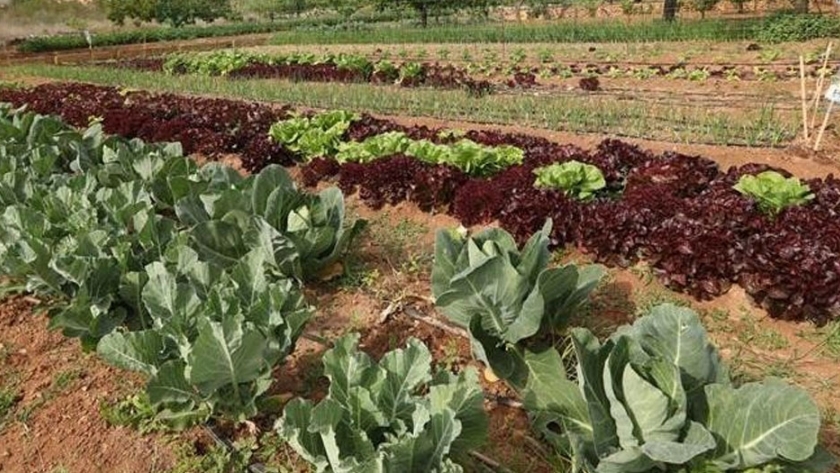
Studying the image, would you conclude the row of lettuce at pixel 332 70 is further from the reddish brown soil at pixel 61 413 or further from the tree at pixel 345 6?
the tree at pixel 345 6

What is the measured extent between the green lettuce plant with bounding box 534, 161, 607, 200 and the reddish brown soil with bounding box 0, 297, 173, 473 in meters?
3.36

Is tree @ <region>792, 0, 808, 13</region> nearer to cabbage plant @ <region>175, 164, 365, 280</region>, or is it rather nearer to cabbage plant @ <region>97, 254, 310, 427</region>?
cabbage plant @ <region>175, 164, 365, 280</region>

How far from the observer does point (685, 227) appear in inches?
177

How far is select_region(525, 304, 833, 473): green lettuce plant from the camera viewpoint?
224 centimetres

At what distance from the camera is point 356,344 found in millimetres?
3166

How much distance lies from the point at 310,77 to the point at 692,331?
1344cm

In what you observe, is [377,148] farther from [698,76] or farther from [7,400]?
[698,76]

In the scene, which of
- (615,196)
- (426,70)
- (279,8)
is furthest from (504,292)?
(279,8)

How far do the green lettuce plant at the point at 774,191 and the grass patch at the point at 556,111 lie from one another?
9.11 feet

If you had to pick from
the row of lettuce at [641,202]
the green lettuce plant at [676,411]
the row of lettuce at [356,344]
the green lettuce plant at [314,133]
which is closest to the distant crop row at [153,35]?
the green lettuce plant at [314,133]

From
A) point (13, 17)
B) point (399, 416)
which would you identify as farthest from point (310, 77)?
point (13, 17)

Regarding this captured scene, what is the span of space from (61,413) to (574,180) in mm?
3883

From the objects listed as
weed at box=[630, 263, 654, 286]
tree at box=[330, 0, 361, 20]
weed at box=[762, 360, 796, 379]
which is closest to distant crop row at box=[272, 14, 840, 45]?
weed at box=[630, 263, 654, 286]

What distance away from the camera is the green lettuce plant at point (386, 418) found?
2.40 m
